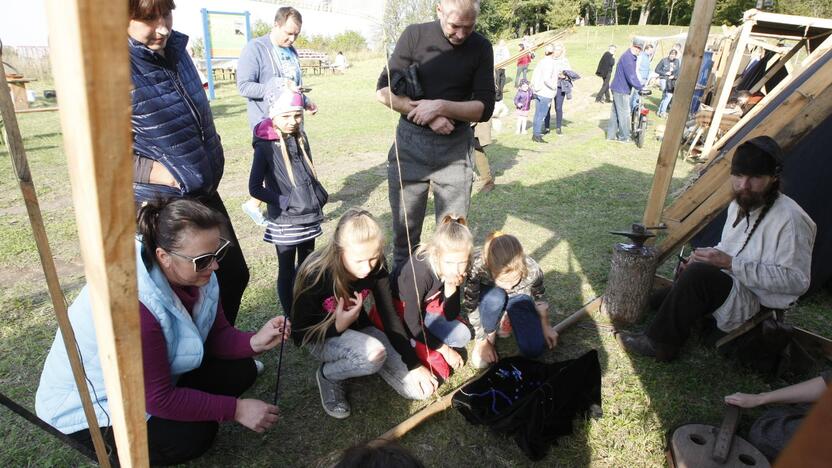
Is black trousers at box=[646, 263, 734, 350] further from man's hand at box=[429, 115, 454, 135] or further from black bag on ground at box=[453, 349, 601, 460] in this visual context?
man's hand at box=[429, 115, 454, 135]

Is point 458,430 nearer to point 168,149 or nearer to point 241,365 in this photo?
point 241,365

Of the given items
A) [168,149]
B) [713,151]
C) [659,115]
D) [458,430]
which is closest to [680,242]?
[458,430]

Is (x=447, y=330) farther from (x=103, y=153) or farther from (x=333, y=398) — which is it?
(x=103, y=153)

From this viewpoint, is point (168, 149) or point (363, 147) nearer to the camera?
point (168, 149)

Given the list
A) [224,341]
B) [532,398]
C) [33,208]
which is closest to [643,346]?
[532,398]

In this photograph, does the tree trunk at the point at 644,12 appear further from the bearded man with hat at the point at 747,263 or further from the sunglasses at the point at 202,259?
the sunglasses at the point at 202,259

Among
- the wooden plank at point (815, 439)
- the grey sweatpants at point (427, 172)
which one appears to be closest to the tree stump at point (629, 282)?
the grey sweatpants at point (427, 172)

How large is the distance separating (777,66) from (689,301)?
26.3ft

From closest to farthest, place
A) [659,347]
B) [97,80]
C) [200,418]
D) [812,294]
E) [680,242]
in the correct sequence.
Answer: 1. [97,80]
2. [200,418]
3. [659,347]
4. [680,242]
5. [812,294]

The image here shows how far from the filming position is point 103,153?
1.89ft

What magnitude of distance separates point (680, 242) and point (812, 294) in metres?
1.27

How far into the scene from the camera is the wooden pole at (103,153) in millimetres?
524

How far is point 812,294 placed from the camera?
352 cm

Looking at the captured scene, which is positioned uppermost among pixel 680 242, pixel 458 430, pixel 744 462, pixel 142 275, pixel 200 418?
pixel 142 275
